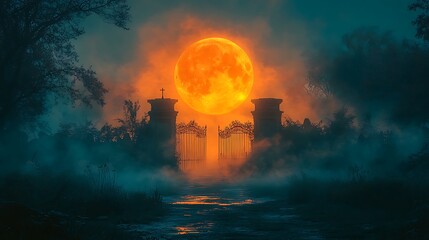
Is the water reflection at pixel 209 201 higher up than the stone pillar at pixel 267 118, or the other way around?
the stone pillar at pixel 267 118

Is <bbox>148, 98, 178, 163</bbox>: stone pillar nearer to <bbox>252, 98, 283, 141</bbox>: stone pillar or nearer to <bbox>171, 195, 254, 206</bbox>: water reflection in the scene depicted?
<bbox>252, 98, 283, 141</bbox>: stone pillar

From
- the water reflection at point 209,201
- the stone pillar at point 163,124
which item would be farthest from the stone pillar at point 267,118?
the water reflection at point 209,201

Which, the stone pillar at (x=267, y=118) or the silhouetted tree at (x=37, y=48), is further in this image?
the stone pillar at (x=267, y=118)

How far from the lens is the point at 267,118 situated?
35.7 meters

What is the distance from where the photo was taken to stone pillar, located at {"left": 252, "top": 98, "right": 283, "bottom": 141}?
3566 cm

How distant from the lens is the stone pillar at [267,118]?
3566 cm

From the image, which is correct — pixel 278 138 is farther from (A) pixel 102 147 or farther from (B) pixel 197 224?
(B) pixel 197 224

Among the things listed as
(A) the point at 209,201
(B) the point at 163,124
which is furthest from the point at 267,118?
(A) the point at 209,201

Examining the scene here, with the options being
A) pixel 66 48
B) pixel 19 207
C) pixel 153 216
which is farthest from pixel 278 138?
pixel 19 207

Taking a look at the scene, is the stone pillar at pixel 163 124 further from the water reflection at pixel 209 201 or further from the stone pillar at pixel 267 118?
the water reflection at pixel 209 201

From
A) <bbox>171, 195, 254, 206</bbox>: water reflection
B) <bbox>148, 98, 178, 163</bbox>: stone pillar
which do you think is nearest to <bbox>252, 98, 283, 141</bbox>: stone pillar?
<bbox>148, 98, 178, 163</bbox>: stone pillar

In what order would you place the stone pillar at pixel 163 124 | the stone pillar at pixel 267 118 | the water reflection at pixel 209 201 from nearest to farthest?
the water reflection at pixel 209 201 < the stone pillar at pixel 267 118 < the stone pillar at pixel 163 124

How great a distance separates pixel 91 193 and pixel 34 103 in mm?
8424

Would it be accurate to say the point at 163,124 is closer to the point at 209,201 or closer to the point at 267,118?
the point at 267,118
